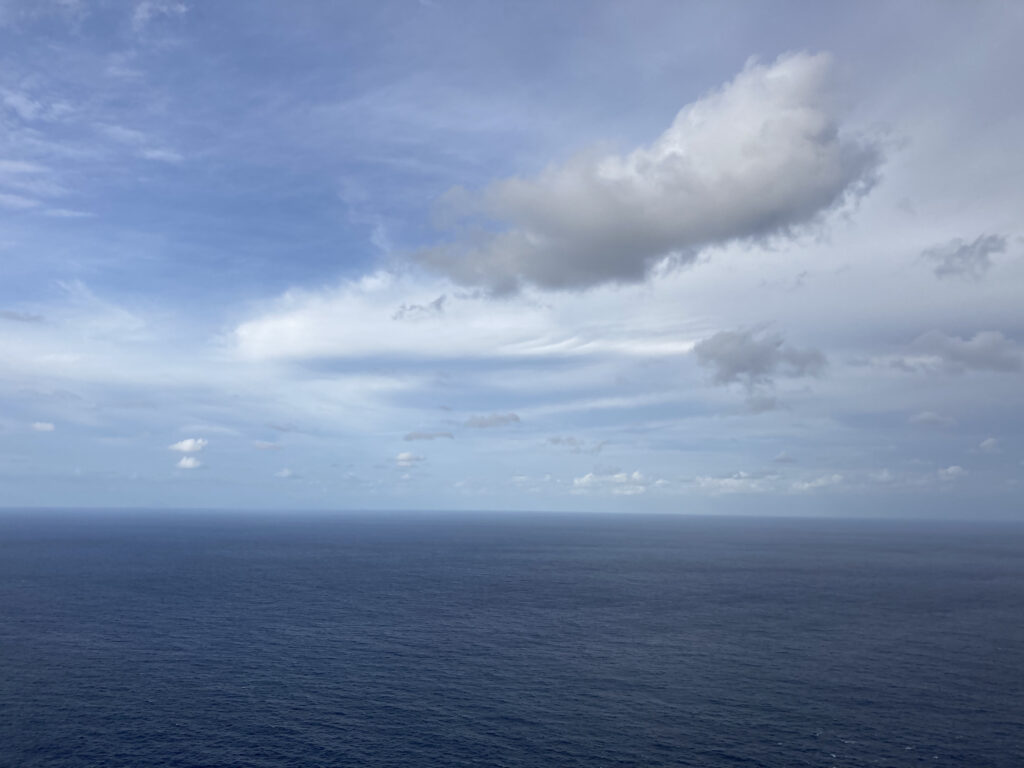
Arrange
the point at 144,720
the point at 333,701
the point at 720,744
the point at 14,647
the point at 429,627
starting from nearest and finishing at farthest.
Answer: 1. the point at 720,744
2. the point at 144,720
3. the point at 333,701
4. the point at 14,647
5. the point at 429,627

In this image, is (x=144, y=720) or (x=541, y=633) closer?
(x=144, y=720)

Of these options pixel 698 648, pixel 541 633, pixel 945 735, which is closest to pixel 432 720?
pixel 541 633

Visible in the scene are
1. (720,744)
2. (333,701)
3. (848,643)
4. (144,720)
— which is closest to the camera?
(720,744)

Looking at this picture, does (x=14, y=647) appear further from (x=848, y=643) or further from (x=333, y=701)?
(x=848, y=643)

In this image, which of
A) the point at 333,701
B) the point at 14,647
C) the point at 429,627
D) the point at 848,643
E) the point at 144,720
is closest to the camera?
the point at 144,720

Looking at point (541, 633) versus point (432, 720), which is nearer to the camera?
point (432, 720)

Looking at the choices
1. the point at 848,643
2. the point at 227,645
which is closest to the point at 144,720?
the point at 227,645

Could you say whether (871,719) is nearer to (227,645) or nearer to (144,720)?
(144,720)

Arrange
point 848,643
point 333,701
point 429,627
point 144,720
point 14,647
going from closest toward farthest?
point 144,720, point 333,701, point 14,647, point 848,643, point 429,627
